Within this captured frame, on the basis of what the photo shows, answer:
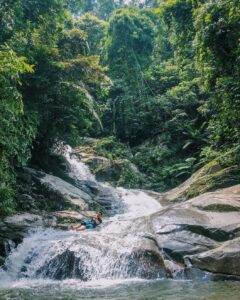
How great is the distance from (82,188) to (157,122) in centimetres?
1094

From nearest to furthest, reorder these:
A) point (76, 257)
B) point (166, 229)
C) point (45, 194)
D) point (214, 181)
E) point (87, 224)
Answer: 1. point (76, 257)
2. point (166, 229)
3. point (87, 224)
4. point (214, 181)
5. point (45, 194)

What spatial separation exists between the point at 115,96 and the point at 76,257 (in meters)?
19.8

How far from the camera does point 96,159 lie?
20547mm

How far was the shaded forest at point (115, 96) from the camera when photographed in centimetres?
1177

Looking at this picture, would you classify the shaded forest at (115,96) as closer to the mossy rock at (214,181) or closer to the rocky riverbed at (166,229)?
the mossy rock at (214,181)

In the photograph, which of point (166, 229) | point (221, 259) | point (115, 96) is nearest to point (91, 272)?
point (166, 229)

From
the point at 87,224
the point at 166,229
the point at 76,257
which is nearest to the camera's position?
the point at 76,257

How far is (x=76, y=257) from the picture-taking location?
854 cm

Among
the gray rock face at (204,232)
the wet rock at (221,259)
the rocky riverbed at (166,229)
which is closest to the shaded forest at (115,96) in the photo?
the rocky riverbed at (166,229)

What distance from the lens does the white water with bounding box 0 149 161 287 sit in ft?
26.8

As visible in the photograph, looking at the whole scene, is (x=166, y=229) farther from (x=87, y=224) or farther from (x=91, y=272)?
(x=87, y=224)

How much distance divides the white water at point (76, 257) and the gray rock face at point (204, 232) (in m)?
0.68

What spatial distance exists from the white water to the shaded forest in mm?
2388

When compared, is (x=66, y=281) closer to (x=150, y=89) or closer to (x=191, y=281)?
(x=191, y=281)
